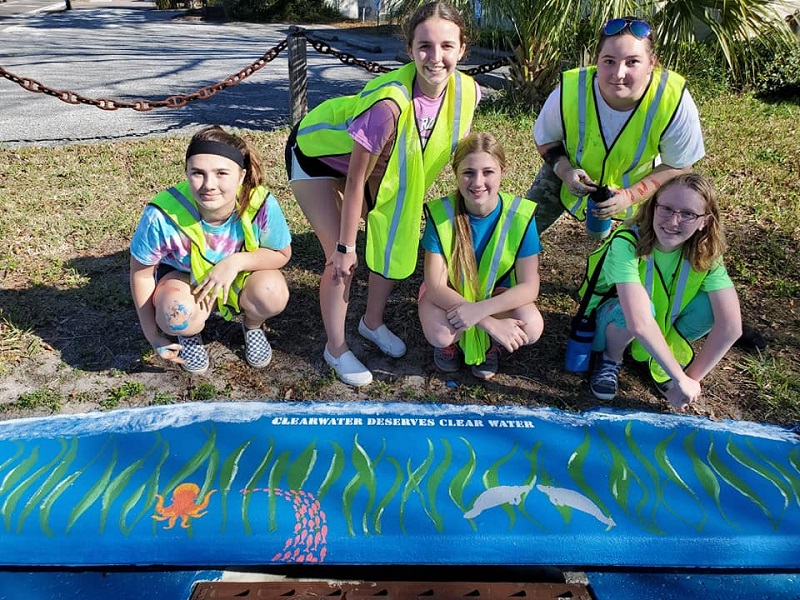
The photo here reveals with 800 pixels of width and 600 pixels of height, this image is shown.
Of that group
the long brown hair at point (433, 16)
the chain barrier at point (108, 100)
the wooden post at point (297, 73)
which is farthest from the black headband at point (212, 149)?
the wooden post at point (297, 73)

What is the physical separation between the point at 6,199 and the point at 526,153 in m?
4.56

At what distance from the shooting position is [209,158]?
256 cm

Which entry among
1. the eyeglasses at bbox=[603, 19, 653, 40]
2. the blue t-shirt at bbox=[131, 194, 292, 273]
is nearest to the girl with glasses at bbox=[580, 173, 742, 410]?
the eyeglasses at bbox=[603, 19, 653, 40]

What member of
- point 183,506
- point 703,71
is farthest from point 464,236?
point 703,71

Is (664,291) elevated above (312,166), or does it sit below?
below

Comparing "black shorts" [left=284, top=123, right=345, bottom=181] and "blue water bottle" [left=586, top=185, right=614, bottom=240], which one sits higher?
"black shorts" [left=284, top=123, right=345, bottom=181]

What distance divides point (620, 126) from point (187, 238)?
202 cm

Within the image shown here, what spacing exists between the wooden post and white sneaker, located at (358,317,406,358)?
4.35 metres

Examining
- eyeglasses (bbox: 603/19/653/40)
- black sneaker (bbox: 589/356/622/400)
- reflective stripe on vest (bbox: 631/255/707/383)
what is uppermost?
eyeglasses (bbox: 603/19/653/40)

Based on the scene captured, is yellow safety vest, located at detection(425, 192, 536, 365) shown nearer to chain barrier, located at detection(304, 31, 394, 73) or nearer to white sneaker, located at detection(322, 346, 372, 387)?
white sneaker, located at detection(322, 346, 372, 387)

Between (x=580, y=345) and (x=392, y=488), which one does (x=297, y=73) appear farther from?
(x=392, y=488)

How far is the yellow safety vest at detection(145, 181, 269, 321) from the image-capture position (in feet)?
8.93

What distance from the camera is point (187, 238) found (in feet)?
9.05

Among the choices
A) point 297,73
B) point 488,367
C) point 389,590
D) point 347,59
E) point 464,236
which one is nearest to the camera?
point 389,590
